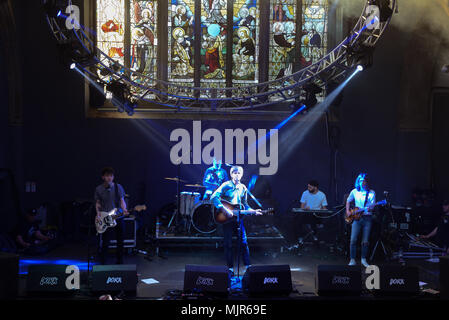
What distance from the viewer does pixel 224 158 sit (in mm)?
12461

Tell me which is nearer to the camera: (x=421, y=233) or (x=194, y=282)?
(x=194, y=282)

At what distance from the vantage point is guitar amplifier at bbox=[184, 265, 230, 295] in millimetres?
6441

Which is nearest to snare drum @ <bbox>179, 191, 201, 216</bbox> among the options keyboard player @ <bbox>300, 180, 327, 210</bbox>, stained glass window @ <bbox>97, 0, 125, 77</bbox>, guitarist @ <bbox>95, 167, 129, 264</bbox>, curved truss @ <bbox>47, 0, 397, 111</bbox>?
curved truss @ <bbox>47, 0, 397, 111</bbox>

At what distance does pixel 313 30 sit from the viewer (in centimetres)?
1252

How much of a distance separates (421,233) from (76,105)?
8643mm

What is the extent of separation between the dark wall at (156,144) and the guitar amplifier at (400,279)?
575 centimetres

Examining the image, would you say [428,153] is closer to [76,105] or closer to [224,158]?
[224,158]

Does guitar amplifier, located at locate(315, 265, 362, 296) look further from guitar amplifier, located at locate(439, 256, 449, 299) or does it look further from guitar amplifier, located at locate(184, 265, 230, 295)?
guitar amplifier, located at locate(184, 265, 230, 295)

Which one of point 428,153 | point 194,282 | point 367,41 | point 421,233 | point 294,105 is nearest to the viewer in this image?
point 194,282

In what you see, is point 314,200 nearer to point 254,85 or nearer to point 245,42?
point 254,85

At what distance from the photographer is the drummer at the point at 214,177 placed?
36.6ft

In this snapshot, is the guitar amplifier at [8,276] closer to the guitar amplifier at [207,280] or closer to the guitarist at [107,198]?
the guitarist at [107,198]

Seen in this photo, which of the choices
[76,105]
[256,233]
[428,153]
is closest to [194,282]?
[256,233]

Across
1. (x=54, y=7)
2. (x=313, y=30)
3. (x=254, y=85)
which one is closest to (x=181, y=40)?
(x=254, y=85)
